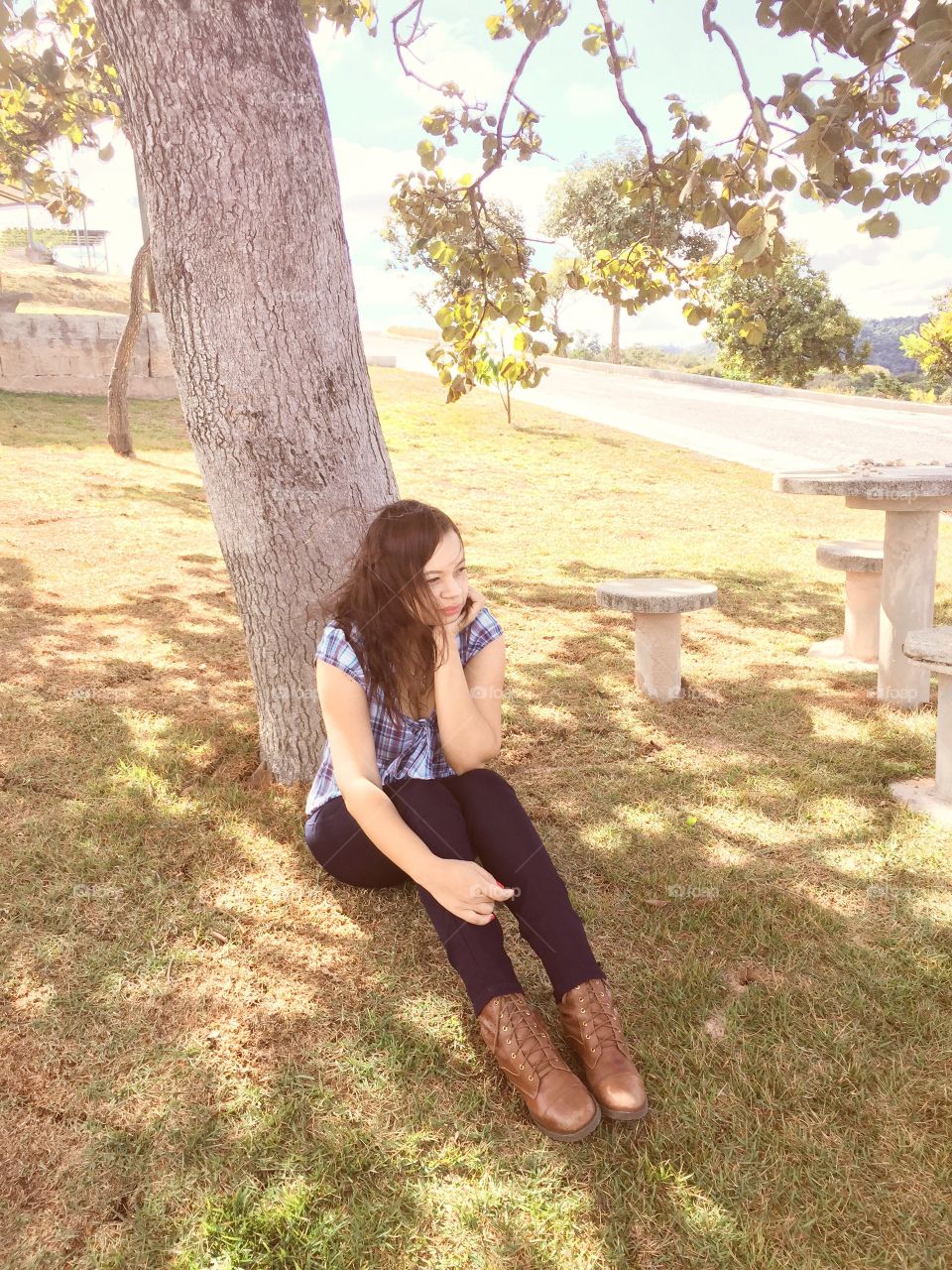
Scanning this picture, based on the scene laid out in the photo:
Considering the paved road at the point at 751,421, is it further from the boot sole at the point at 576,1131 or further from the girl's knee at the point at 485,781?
the boot sole at the point at 576,1131

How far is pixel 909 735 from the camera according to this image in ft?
13.8

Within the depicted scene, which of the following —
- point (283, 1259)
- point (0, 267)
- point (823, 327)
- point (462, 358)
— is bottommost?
point (283, 1259)

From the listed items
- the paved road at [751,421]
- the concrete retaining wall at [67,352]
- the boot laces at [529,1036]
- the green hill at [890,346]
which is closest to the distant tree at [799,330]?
the paved road at [751,421]

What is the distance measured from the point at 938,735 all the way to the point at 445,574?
2.18 m

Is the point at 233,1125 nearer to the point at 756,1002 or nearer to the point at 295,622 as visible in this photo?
the point at 756,1002

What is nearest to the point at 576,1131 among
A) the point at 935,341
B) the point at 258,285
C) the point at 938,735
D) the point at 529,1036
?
the point at 529,1036

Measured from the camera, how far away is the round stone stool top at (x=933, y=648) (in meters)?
3.18

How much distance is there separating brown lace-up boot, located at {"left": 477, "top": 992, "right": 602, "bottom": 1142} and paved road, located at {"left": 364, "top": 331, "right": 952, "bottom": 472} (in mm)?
11178

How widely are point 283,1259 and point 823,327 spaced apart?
103 ft

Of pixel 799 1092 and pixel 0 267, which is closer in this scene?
pixel 799 1092

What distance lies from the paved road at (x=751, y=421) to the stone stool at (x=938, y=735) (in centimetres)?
921

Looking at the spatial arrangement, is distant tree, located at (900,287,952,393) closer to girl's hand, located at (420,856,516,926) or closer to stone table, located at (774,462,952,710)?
stone table, located at (774,462,952,710)

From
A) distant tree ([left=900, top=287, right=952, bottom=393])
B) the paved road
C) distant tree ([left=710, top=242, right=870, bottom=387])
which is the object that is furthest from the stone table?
distant tree ([left=900, top=287, right=952, bottom=393])

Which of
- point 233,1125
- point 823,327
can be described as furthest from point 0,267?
point 233,1125
